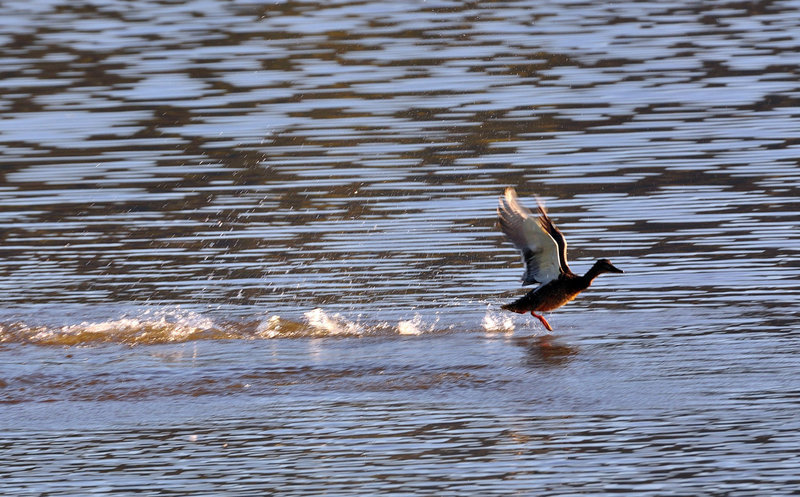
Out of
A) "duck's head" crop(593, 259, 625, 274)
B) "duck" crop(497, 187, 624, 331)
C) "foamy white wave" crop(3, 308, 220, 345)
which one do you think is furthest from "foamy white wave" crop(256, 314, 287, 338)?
"duck's head" crop(593, 259, 625, 274)

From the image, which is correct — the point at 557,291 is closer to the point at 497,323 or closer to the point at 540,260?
the point at 540,260

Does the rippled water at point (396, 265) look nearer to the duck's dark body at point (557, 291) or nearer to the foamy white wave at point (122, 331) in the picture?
the foamy white wave at point (122, 331)

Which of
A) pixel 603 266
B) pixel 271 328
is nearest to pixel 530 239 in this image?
pixel 603 266

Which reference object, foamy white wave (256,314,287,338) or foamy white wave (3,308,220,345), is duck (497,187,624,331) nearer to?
foamy white wave (256,314,287,338)

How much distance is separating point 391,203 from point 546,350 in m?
4.81

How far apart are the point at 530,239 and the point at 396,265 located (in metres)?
2.47

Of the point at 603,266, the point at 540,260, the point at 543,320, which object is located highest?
the point at 540,260

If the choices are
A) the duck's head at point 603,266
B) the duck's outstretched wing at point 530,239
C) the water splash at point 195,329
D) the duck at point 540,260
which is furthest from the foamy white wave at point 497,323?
the duck's head at point 603,266

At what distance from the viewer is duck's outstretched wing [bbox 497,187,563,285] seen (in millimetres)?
10289

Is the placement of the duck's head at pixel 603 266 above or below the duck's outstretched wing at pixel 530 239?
below

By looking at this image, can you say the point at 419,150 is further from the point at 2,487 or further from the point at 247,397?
the point at 2,487

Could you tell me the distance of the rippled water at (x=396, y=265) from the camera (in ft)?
27.2

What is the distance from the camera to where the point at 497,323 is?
36.8 feet

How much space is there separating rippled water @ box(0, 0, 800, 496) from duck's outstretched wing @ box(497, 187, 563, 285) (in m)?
0.48
